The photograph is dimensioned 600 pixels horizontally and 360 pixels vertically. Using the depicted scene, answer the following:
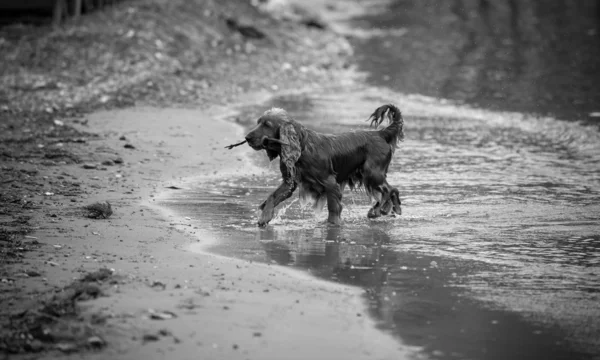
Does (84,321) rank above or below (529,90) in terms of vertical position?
below

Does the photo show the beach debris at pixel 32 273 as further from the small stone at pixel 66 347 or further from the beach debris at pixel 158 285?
the small stone at pixel 66 347

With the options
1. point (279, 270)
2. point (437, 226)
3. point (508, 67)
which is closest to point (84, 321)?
point (279, 270)

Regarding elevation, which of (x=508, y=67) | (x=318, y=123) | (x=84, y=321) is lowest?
(x=84, y=321)

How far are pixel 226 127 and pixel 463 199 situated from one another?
5.04m

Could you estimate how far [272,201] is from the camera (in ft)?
30.1

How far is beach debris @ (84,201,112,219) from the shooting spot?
8.80 m

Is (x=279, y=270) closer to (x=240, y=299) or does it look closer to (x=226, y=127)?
(x=240, y=299)

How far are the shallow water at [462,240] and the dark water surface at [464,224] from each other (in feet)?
0.05

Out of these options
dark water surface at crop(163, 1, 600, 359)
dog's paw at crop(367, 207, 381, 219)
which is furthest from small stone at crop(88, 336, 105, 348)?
dog's paw at crop(367, 207, 381, 219)

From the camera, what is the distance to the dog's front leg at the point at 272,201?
9117mm

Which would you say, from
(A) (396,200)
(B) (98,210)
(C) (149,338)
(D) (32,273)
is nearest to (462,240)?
(A) (396,200)

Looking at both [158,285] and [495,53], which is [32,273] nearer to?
[158,285]

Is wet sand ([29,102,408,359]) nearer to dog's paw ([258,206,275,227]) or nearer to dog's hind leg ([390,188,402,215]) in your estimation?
dog's paw ([258,206,275,227])

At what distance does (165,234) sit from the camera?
27.7ft
